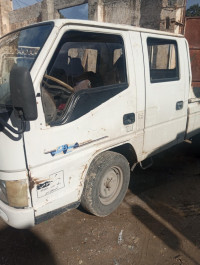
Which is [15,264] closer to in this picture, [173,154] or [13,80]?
[13,80]

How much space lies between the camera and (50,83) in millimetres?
2240

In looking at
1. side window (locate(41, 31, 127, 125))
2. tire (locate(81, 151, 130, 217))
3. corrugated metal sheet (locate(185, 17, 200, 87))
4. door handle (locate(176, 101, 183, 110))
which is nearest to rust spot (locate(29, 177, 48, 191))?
side window (locate(41, 31, 127, 125))

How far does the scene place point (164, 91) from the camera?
126 inches

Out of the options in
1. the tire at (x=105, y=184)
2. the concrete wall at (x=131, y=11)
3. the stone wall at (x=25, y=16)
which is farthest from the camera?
the stone wall at (x=25, y=16)

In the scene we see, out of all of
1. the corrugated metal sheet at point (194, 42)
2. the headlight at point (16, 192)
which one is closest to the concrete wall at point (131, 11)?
the corrugated metal sheet at point (194, 42)

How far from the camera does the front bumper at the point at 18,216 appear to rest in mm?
2033

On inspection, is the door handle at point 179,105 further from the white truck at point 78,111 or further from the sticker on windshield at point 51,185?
the sticker on windshield at point 51,185

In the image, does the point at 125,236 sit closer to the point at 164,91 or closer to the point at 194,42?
the point at 164,91

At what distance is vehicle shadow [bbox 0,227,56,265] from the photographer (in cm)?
235

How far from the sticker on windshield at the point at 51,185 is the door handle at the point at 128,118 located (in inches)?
38.2

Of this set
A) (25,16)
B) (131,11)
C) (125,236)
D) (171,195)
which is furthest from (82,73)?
(25,16)

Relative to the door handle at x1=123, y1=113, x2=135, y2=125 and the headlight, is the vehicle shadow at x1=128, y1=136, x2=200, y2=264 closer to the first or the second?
the door handle at x1=123, y1=113, x2=135, y2=125

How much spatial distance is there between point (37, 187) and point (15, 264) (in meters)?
0.89

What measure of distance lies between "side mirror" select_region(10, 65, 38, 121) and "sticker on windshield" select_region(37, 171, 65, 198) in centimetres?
69
